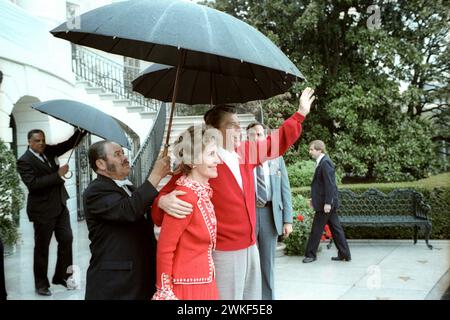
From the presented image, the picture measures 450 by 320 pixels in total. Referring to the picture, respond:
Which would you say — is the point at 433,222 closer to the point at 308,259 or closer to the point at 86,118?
the point at 308,259

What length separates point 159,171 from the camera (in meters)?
2.68

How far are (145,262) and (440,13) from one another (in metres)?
13.0

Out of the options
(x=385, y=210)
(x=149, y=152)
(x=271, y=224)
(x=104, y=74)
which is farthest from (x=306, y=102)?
(x=104, y=74)

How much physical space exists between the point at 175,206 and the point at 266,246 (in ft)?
7.05

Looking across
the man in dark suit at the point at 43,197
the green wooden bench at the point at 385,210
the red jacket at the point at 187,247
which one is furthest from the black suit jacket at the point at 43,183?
the green wooden bench at the point at 385,210

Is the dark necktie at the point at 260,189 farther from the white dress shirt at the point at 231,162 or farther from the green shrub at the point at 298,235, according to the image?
the green shrub at the point at 298,235

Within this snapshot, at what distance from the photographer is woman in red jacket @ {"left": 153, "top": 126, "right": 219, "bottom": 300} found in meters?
2.49

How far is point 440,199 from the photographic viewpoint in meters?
8.36

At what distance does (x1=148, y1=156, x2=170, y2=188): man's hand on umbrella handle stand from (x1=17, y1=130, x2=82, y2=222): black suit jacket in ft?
8.08

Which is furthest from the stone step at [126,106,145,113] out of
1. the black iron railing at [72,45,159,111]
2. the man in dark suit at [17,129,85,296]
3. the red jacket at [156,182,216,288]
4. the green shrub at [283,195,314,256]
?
the red jacket at [156,182,216,288]

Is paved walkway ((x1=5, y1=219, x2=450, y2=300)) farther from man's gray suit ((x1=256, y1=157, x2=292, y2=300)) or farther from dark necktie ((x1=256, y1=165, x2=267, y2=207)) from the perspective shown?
dark necktie ((x1=256, y1=165, x2=267, y2=207))

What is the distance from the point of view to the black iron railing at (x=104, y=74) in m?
12.7

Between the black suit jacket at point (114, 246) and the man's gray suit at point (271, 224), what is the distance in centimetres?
196
